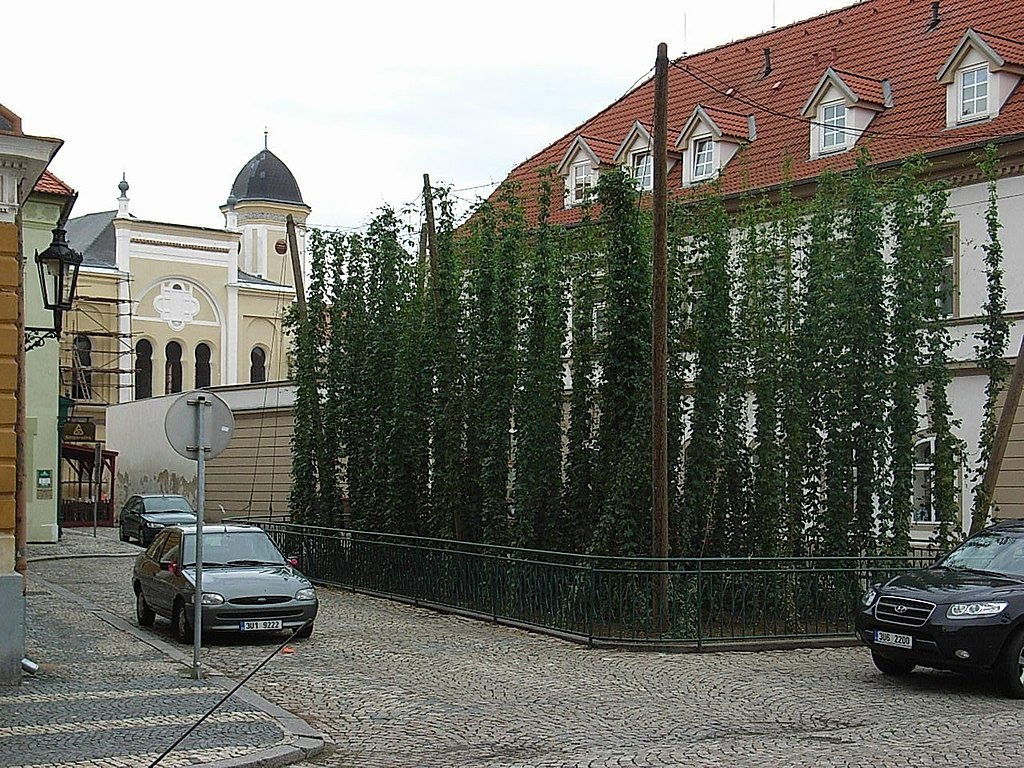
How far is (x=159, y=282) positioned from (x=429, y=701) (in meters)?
55.0

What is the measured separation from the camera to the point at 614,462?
20125 mm

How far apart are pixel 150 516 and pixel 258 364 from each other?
105 ft

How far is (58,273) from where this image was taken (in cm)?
1598

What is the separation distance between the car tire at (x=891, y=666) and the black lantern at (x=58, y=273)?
384 inches

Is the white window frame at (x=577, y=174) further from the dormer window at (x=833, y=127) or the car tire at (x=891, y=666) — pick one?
the car tire at (x=891, y=666)

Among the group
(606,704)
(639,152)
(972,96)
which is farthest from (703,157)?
(606,704)

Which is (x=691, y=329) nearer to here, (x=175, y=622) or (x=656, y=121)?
(x=656, y=121)

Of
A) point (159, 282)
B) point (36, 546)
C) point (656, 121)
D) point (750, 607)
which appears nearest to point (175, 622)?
point (750, 607)

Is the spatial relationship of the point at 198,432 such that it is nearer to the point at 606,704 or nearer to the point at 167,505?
the point at 606,704

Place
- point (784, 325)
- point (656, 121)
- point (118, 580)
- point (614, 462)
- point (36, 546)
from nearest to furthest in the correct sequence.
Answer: point (656, 121) < point (614, 462) < point (784, 325) < point (118, 580) < point (36, 546)

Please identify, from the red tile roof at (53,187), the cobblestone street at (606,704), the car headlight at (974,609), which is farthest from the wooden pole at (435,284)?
the red tile roof at (53,187)

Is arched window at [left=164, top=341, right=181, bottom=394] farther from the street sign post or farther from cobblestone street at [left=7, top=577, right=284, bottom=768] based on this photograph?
the street sign post

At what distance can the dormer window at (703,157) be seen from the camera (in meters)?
33.0

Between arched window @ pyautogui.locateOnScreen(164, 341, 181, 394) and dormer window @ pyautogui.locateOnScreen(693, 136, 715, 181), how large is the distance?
127 feet
